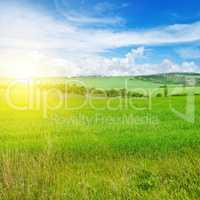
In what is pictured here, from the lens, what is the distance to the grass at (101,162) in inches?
235

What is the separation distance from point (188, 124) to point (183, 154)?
236 inches

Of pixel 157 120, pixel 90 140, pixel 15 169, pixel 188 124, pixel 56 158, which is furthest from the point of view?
pixel 157 120

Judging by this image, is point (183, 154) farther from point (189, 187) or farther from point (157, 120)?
point (157, 120)

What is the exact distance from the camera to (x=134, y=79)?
29.3 m

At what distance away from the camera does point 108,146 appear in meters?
10.0

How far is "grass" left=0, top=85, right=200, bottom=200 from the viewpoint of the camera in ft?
19.6

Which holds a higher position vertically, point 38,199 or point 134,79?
point 134,79

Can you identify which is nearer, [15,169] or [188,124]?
[15,169]

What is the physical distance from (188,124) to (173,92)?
63.3 feet

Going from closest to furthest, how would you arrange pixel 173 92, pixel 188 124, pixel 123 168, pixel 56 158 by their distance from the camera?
pixel 123 168 < pixel 56 158 < pixel 188 124 < pixel 173 92

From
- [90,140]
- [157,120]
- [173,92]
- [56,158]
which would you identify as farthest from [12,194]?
[173,92]

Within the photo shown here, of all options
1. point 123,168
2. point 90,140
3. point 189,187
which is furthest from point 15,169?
point 90,140

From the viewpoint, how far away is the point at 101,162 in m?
8.30

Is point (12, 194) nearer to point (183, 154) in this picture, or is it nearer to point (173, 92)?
point (183, 154)
